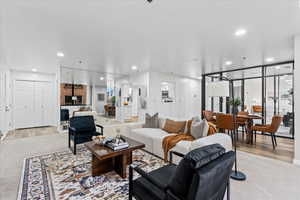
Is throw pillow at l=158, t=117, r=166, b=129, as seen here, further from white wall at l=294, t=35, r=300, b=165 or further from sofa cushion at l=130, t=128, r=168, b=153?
white wall at l=294, t=35, r=300, b=165

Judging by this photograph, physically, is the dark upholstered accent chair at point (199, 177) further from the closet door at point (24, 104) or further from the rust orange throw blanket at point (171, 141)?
the closet door at point (24, 104)

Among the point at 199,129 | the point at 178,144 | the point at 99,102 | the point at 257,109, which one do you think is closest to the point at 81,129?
the point at 178,144

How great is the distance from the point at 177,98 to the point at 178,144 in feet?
17.7

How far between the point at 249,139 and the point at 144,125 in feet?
10.5

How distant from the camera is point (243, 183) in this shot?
7.16 ft

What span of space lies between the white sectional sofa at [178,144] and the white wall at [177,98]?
10.3 feet

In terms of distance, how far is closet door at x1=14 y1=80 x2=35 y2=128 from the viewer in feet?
19.7

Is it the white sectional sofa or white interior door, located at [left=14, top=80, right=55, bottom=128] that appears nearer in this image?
the white sectional sofa

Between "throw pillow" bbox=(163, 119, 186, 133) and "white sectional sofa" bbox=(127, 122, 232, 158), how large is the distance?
21 centimetres

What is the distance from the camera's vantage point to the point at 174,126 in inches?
136

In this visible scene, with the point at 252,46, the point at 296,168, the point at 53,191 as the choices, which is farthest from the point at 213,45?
the point at 53,191

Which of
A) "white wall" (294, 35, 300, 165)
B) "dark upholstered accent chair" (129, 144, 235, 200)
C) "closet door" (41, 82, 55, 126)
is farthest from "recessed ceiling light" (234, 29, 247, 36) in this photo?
"closet door" (41, 82, 55, 126)

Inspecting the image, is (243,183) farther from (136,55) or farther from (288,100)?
(288,100)

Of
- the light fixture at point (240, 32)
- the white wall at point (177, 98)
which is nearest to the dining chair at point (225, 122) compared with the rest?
the light fixture at point (240, 32)
